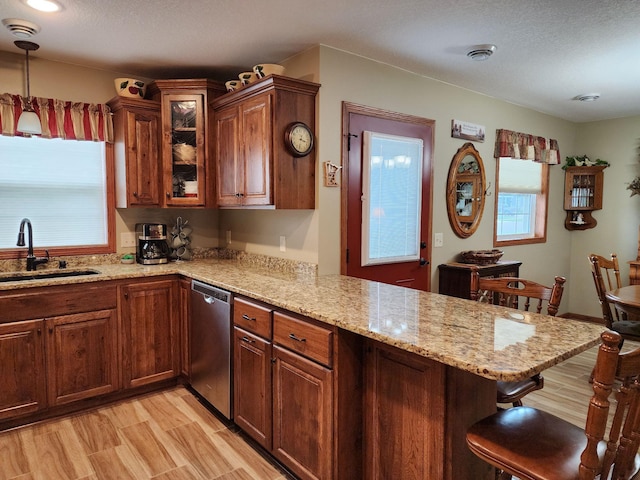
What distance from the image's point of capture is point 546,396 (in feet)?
10.6

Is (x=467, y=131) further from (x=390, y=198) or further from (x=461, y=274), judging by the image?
(x=461, y=274)

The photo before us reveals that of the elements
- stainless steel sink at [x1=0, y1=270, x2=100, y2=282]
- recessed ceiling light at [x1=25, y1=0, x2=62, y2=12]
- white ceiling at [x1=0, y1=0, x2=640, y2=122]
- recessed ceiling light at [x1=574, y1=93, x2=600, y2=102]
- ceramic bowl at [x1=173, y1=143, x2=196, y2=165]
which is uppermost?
recessed ceiling light at [x1=574, y1=93, x2=600, y2=102]

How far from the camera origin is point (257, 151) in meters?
2.85

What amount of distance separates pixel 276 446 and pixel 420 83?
9.30ft

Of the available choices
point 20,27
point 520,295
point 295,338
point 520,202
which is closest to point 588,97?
point 520,202

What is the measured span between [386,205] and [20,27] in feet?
8.58

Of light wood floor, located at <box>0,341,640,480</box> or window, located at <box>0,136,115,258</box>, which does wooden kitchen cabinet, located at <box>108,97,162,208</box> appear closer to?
window, located at <box>0,136,115,258</box>

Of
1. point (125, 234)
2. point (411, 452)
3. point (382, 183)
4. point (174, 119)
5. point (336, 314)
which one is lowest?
point (411, 452)

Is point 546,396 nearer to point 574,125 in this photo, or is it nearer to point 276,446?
point 276,446

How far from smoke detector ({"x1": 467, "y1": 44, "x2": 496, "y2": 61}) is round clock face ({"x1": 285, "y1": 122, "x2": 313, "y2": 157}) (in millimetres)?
1238

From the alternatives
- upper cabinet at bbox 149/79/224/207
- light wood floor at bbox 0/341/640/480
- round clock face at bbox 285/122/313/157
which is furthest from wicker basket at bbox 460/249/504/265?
upper cabinet at bbox 149/79/224/207

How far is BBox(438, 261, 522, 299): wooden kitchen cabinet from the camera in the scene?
3.55 meters

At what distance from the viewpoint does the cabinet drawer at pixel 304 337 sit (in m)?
1.89

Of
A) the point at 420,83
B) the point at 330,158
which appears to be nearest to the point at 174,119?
the point at 330,158
